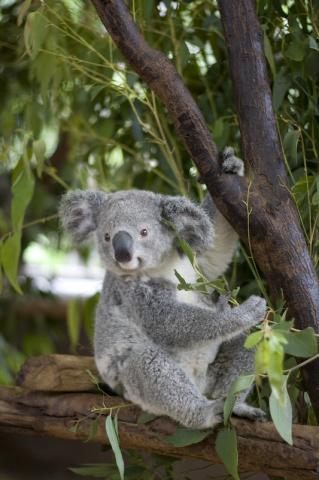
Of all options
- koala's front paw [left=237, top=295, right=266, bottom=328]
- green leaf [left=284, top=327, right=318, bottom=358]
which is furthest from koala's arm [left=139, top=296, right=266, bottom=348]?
green leaf [left=284, top=327, right=318, bottom=358]

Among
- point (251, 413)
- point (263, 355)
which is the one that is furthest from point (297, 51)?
point (263, 355)

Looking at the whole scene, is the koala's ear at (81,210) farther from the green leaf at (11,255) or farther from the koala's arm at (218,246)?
the koala's arm at (218,246)

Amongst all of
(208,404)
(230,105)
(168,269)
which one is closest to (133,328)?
(168,269)

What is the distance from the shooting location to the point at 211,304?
2.72 metres

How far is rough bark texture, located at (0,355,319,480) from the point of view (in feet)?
7.38

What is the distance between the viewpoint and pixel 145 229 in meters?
2.53

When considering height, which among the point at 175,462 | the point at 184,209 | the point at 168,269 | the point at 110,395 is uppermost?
the point at 184,209

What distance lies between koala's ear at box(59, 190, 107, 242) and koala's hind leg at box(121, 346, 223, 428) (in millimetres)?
496

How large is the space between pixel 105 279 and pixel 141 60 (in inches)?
35.3

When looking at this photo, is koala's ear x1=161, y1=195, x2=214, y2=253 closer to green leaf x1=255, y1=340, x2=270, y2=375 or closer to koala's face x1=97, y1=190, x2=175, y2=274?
koala's face x1=97, y1=190, x2=175, y2=274

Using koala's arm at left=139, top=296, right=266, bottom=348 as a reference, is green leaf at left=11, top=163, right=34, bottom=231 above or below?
above

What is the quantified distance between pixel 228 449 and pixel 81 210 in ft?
3.27

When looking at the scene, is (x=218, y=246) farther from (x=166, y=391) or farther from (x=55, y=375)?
(x=55, y=375)

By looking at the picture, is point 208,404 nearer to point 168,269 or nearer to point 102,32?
point 168,269
